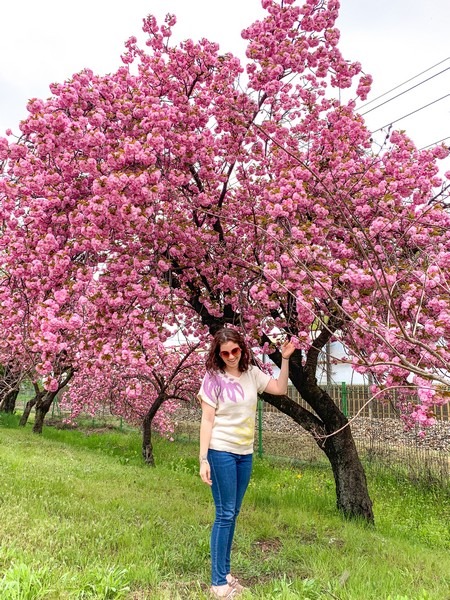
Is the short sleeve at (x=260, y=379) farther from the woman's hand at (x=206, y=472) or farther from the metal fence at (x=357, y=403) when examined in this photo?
the metal fence at (x=357, y=403)

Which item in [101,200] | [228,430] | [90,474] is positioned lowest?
[90,474]

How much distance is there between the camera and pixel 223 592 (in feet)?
9.04

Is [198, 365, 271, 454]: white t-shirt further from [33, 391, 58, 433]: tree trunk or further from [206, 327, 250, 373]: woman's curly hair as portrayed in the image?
[33, 391, 58, 433]: tree trunk

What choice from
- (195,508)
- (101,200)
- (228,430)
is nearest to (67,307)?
(101,200)

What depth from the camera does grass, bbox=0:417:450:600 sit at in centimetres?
279

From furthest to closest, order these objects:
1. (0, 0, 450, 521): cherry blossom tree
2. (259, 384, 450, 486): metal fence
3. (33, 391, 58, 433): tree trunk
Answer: (33, 391, 58, 433): tree trunk < (259, 384, 450, 486): metal fence < (0, 0, 450, 521): cherry blossom tree

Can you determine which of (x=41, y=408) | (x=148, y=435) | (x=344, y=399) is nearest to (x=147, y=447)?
(x=148, y=435)

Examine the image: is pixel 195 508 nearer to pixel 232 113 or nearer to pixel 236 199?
pixel 236 199

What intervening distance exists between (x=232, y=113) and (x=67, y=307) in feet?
9.65

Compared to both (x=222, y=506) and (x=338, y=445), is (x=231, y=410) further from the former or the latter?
(x=338, y=445)

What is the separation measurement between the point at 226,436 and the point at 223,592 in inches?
36.4

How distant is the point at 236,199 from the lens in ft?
19.6

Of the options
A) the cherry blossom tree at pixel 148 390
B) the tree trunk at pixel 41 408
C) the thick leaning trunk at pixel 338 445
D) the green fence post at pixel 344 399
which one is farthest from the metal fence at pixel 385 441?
the tree trunk at pixel 41 408

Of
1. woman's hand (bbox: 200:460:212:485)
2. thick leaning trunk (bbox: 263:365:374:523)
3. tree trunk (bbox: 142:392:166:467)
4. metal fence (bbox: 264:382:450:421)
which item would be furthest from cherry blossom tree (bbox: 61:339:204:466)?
metal fence (bbox: 264:382:450:421)
